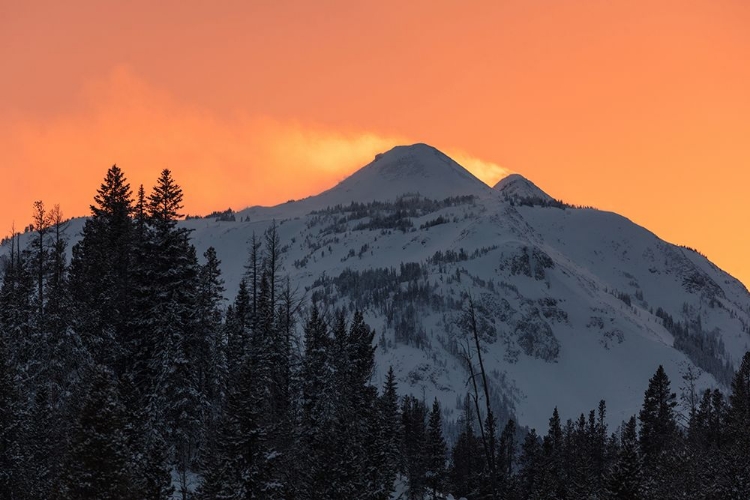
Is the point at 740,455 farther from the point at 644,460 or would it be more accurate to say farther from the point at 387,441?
the point at 387,441

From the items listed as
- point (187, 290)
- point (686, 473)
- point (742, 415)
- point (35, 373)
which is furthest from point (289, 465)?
Answer: point (742, 415)

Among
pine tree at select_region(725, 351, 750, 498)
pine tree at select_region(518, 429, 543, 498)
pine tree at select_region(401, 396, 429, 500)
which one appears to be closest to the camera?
pine tree at select_region(725, 351, 750, 498)

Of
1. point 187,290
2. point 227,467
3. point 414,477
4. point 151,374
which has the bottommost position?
point 414,477

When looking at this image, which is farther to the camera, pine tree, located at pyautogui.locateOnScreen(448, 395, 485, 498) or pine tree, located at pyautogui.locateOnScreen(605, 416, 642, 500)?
pine tree, located at pyautogui.locateOnScreen(448, 395, 485, 498)

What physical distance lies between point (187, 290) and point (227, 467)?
31.7 feet

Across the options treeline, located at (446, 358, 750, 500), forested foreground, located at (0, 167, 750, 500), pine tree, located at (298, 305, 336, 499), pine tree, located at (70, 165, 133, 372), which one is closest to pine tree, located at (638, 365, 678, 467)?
treeline, located at (446, 358, 750, 500)

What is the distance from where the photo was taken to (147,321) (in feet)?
138

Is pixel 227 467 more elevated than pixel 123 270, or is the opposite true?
pixel 123 270

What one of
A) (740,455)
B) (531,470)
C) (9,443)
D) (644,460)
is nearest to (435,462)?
(531,470)

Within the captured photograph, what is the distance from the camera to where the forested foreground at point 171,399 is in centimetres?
3841

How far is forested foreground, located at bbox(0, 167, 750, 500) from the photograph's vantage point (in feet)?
126

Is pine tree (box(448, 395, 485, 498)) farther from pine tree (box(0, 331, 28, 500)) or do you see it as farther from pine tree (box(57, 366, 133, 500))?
pine tree (box(57, 366, 133, 500))

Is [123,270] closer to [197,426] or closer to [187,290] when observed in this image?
[187,290]

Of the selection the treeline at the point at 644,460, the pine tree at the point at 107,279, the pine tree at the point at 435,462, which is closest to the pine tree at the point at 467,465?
the treeline at the point at 644,460
